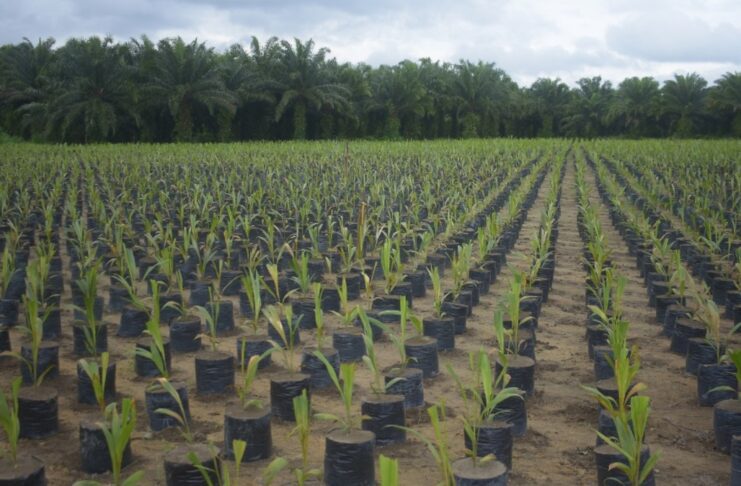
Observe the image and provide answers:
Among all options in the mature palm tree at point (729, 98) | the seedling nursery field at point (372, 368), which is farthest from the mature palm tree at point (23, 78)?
the mature palm tree at point (729, 98)

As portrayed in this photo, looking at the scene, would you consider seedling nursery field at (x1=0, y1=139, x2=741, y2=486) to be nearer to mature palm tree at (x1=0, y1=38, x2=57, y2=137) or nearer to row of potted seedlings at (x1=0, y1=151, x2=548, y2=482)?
row of potted seedlings at (x1=0, y1=151, x2=548, y2=482)

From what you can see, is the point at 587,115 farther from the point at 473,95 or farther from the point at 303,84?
the point at 303,84

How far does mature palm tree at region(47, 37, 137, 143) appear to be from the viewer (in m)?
24.8

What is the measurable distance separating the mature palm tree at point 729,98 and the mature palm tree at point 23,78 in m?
29.6

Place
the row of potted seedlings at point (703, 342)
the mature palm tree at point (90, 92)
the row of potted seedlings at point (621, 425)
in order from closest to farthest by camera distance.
A: 1. the row of potted seedlings at point (621, 425)
2. the row of potted seedlings at point (703, 342)
3. the mature palm tree at point (90, 92)

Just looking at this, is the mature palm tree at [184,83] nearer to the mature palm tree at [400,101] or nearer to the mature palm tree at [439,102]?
the mature palm tree at [400,101]

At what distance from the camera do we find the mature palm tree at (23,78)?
28031 millimetres

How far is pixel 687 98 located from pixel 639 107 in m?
2.40

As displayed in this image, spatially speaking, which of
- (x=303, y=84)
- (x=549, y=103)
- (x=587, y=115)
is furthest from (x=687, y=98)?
(x=303, y=84)

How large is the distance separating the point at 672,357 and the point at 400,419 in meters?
1.94

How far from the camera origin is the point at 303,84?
97.7 ft

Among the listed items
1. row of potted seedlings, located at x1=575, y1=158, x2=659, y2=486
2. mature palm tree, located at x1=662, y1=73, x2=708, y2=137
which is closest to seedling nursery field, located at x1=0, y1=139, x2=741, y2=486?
row of potted seedlings, located at x1=575, y1=158, x2=659, y2=486

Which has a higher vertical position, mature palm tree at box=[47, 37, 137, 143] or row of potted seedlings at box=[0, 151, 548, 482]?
mature palm tree at box=[47, 37, 137, 143]

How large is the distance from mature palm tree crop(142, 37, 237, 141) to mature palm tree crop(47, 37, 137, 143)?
3.19ft
